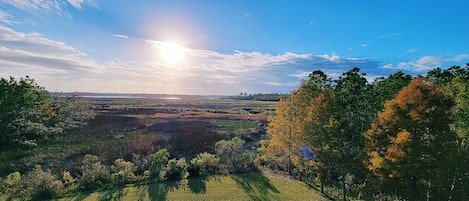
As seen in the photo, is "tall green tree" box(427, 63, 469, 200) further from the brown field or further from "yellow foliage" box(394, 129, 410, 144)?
the brown field

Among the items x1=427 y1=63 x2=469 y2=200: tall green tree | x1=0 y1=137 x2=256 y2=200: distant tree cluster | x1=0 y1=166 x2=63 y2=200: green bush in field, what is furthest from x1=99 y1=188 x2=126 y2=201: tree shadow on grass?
x1=427 y1=63 x2=469 y2=200: tall green tree

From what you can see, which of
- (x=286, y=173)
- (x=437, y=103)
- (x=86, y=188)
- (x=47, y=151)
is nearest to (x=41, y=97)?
(x=47, y=151)

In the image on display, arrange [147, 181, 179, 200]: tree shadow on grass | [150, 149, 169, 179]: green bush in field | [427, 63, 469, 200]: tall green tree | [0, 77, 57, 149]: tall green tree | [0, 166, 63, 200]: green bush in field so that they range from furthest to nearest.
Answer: [0, 77, 57, 149]: tall green tree < [150, 149, 169, 179]: green bush in field < [147, 181, 179, 200]: tree shadow on grass < [0, 166, 63, 200]: green bush in field < [427, 63, 469, 200]: tall green tree

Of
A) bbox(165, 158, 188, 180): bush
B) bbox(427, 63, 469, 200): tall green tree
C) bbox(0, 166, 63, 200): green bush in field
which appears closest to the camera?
bbox(427, 63, 469, 200): tall green tree

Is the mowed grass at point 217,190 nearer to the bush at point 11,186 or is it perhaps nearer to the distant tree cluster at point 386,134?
the distant tree cluster at point 386,134

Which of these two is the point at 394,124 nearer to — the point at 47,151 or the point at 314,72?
the point at 314,72

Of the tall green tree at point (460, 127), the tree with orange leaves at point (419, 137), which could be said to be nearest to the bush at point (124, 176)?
the tree with orange leaves at point (419, 137)

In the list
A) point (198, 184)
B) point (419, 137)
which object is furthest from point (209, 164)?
point (419, 137)
